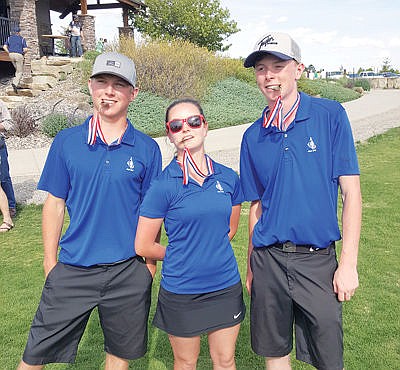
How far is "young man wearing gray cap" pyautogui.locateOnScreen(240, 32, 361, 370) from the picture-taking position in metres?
2.30

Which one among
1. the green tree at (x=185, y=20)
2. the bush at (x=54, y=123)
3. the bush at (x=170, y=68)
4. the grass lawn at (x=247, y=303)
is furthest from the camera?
the green tree at (x=185, y=20)

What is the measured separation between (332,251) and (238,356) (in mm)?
1479

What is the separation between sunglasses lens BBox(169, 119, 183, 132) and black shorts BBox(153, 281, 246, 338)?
881 mm

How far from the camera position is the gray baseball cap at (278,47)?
90.3 inches

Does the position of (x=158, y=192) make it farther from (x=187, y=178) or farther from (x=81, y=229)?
(x=81, y=229)

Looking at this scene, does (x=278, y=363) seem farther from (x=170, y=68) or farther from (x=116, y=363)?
(x=170, y=68)

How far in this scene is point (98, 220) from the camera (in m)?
2.41

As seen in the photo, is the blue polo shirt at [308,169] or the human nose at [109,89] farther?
the human nose at [109,89]

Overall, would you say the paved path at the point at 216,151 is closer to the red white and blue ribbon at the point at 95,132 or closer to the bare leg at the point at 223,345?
the red white and blue ribbon at the point at 95,132

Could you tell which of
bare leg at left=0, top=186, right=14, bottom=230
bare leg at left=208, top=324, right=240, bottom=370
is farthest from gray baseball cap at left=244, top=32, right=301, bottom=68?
bare leg at left=0, top=186, right=14, bottom=230

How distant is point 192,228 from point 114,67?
0.95 metres

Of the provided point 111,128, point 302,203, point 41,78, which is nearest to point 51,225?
point 111,128

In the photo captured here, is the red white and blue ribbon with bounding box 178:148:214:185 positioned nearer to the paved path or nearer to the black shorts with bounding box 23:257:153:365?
the paved path

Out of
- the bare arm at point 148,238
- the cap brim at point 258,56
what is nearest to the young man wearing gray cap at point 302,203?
the cap brim at point 258,56
